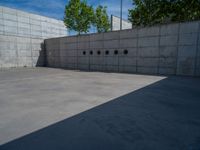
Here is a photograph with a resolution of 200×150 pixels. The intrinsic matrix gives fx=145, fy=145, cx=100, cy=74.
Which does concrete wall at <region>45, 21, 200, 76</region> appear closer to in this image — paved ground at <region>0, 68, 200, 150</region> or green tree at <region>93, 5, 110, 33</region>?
paved ground at <region>0, 68, 200, 150</region>

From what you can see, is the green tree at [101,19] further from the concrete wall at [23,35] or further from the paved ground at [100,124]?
the paved ground at [100,124]

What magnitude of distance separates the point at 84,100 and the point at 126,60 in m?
7.56

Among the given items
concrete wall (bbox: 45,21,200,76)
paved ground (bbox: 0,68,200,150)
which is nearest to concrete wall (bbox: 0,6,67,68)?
concrete wall (bbox: 45,21,200,76)

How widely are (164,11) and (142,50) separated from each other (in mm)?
10444

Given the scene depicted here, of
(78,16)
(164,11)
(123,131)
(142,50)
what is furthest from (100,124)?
(78,16)

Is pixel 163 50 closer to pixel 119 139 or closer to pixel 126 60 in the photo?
pixel 126 60

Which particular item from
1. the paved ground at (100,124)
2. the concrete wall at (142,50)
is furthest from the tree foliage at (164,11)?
the paved ground at (100,124)

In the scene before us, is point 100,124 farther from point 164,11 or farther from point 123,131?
point 164,11

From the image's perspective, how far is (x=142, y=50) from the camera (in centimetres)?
1011

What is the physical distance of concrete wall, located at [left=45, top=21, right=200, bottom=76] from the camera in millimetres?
8469

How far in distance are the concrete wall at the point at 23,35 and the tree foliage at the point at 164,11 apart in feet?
41.6

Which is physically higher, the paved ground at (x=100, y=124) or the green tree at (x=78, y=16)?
the green tree at (x=78, y=16)

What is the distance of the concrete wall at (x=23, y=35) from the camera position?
46.2ft

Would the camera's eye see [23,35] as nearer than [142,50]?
No
